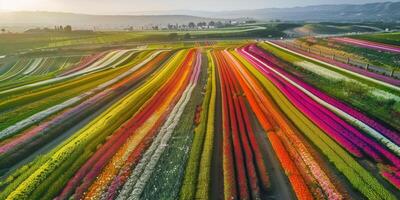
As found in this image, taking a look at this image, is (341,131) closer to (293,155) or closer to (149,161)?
(293,155)

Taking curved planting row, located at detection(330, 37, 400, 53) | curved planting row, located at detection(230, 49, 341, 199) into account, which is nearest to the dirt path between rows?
curved planting row, located at detection(230, 49, 341, 199)

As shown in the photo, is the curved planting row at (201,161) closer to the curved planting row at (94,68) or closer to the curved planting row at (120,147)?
the curved planting row at (120,147)

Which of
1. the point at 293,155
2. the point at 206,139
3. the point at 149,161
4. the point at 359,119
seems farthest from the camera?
the point at 359,119

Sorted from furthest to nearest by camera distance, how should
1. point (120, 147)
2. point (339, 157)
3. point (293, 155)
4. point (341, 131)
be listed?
point (341, 131) < point (120, 147) < point (293, 155) < point (339, 157)

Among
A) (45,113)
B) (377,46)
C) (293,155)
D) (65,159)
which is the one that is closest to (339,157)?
(293,155)

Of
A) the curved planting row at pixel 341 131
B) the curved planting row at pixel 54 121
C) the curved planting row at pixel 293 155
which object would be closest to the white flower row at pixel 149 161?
the curved planting row at pixel 293 155
